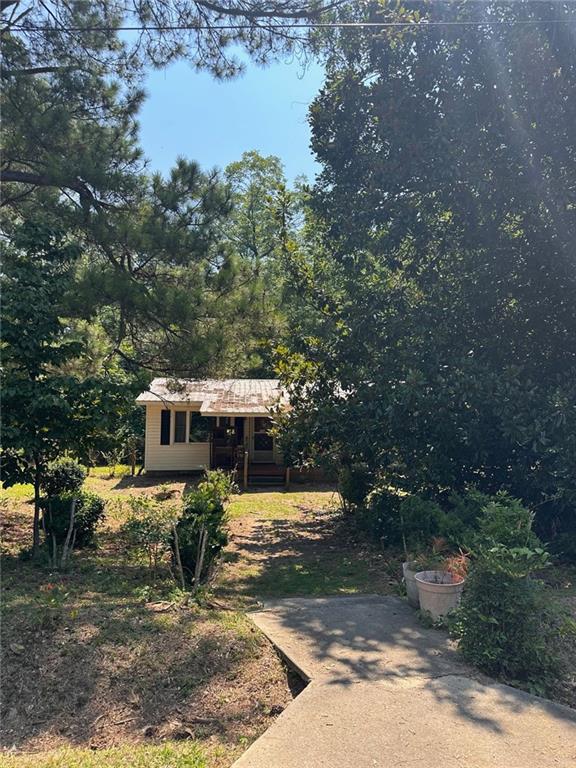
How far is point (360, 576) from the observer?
280 inches

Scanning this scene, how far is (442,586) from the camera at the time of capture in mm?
4922

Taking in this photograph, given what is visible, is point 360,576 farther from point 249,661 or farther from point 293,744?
point 293,744

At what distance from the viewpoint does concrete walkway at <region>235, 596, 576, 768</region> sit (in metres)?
2.85

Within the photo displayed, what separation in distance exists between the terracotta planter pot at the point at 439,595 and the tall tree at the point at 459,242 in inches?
111

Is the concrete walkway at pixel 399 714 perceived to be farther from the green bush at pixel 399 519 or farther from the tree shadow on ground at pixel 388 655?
the green bush at pixel 399 519

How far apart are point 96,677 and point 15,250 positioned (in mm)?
5467

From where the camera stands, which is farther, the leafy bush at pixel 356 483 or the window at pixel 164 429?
the window at pixel 164 429

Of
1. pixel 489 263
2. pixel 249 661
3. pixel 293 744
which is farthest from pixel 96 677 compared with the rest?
pixel 489 263

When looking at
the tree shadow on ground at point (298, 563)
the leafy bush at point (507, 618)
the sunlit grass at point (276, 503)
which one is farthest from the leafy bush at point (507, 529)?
the sunlit grass at point (276, 503)

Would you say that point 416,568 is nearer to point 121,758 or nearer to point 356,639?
point 356,639

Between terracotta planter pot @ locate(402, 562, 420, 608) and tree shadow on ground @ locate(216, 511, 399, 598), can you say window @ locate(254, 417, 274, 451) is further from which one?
terracotta planter pot @ locate(402, 562, 420, 608)

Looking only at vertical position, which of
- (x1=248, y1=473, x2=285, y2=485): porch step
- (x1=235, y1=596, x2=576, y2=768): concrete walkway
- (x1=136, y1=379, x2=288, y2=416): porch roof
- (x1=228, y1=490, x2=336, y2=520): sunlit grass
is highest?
(x1=136, y1=379, x2=288, y2=416): porch roof

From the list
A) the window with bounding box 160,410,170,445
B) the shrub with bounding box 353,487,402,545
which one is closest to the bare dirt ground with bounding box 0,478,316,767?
the shrub with bounding box 353,487,402,545

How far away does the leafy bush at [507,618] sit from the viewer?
390cm
